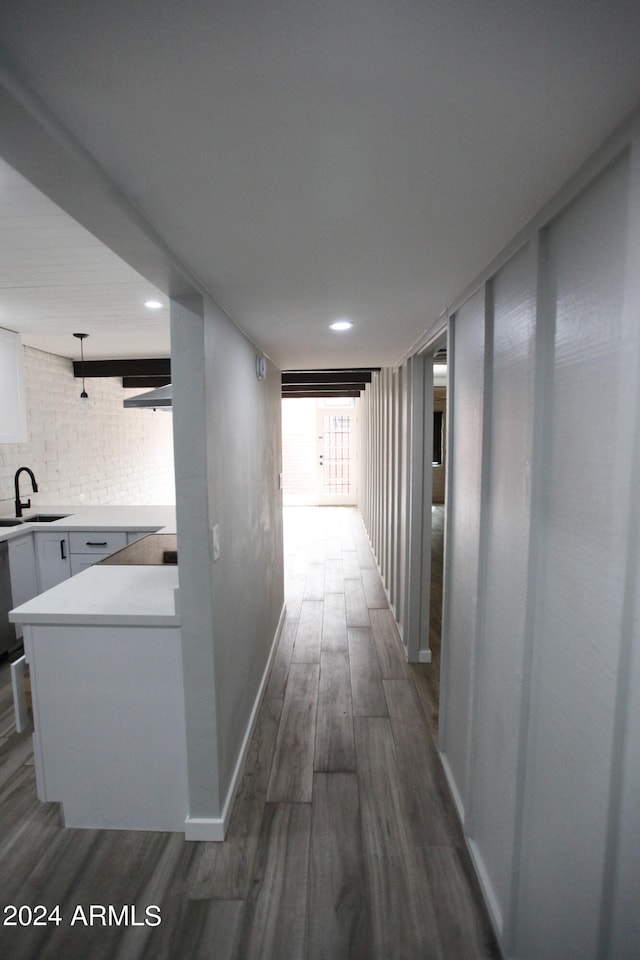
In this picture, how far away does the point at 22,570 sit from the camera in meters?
3.38

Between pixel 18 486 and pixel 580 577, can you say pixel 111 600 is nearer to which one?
pixel 580 577

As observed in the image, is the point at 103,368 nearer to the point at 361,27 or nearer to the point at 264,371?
the point at 264,371

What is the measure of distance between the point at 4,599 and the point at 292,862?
270cm

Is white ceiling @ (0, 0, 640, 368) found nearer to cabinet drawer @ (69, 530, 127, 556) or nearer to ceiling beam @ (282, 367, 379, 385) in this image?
cabinet drawer @ (69, 530, 127, 556)

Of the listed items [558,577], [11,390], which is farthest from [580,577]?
[11,390]

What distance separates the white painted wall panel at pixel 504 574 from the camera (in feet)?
4.19

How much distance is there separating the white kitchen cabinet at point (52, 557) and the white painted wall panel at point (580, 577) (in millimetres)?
3378

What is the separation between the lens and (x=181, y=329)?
5.42 ft

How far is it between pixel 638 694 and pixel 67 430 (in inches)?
195

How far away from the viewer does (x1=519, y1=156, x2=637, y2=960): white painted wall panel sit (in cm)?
87

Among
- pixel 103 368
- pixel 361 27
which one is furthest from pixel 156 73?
pixel 103 368

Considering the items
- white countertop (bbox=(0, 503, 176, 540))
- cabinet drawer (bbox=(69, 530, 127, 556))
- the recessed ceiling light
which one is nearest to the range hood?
white countertop (bbox=(0, 503, 176, 540))

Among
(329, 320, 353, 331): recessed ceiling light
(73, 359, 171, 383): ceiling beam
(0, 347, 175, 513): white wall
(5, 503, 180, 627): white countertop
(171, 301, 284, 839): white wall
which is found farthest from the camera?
(73, 359, 171, 383): ceiling beam

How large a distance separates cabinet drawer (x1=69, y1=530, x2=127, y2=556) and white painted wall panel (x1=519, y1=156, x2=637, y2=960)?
123 inches
